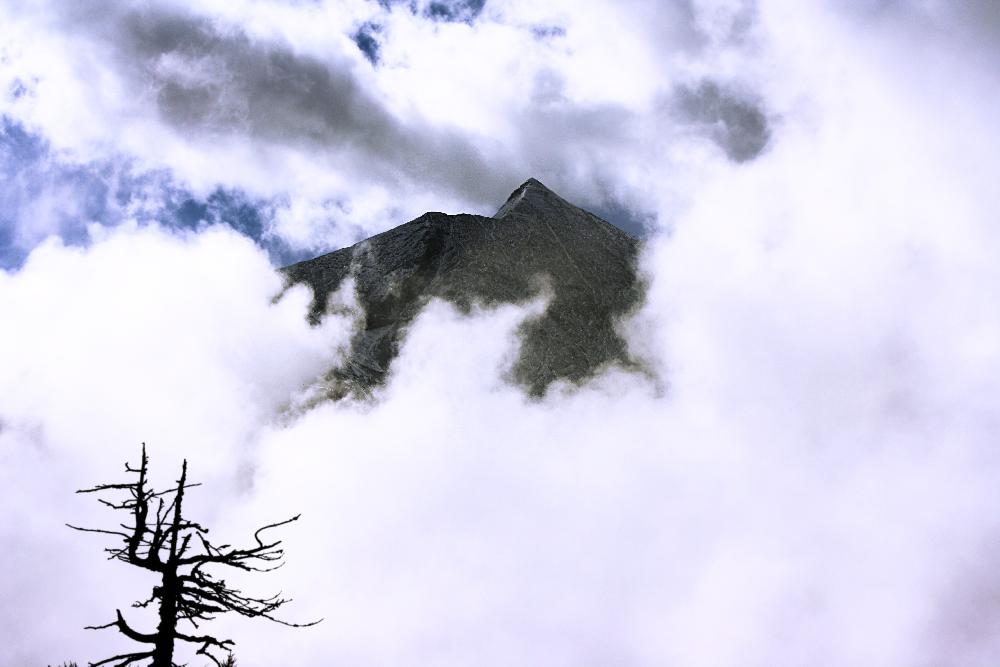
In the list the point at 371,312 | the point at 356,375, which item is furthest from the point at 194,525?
the point at 356,375

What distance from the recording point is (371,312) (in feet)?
616

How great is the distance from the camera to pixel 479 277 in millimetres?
189375

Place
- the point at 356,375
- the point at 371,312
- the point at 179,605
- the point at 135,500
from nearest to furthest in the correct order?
the point at 135,500
the point at 179,605
the point at 371,312
the point at 356,375

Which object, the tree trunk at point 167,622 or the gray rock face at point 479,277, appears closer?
the tree trunk at point 167,622

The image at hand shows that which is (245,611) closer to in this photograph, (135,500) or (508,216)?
(135,500)

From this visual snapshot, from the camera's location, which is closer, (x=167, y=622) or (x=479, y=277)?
(x=167, y=622)

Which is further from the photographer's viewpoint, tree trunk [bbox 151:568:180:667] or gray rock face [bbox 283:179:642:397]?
gray rock face [bbox 283:179:642:397]

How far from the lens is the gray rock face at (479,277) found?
188 metres

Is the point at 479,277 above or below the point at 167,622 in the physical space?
above

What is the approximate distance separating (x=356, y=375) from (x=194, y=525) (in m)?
193

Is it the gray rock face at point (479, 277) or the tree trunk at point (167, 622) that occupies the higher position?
the gray rock face at point (479, 277)

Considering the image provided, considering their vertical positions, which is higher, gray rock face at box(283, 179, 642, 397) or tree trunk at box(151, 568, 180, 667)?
gray rock face at box(283, 179, 642, 397)

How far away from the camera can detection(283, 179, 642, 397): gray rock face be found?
617 ft

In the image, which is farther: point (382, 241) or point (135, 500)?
point (382, 241)
